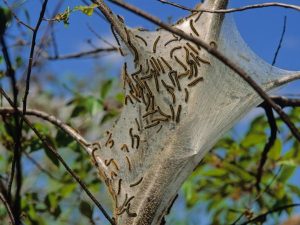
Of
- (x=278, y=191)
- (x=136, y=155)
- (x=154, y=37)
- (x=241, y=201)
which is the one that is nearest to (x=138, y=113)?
(x=136, y=155)

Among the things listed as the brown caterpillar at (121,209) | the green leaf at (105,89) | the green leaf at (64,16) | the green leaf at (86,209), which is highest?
the green leaf at (105,89)

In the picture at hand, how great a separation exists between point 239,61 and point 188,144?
475 mm

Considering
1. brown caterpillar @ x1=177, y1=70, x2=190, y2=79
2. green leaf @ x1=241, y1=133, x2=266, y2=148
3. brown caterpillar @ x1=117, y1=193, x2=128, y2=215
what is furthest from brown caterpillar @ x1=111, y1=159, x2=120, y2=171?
green leaf @ x1=241, y1=133, x2=266, y2=148

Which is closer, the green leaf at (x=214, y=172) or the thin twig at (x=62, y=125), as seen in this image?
the thin twig at (x=62, y=125)

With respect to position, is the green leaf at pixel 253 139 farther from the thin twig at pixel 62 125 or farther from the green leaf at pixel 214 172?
the thin twig at pixel 62 125

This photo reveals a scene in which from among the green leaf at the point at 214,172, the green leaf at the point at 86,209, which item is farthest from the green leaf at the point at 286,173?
the green leaf at the point at 86,209

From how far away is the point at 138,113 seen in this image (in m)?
2.52

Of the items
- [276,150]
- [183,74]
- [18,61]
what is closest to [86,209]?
[183,74]

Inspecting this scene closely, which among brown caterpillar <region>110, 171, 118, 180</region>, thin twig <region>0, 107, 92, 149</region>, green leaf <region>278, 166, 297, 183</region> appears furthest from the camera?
green leaf <region>278, 166, 297, 183</region>

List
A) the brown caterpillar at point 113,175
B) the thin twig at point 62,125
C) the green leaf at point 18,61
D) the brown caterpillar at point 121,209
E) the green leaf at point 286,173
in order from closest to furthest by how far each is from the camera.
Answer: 1. the brown caterpillar at point 121,209
2. the brown caterpillar at point 113,175
3. the thin twig at point 62,125
4. the green leaf at point 18,61
5. the green leaf at point 286,173

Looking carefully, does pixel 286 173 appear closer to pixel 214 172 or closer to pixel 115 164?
pixel 214 172

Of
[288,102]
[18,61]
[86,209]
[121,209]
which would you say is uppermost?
[18,61]

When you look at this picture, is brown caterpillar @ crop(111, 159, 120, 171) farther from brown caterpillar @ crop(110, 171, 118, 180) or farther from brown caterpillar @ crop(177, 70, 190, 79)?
brown caterpillar @ crop(177, 70, 190, 79)

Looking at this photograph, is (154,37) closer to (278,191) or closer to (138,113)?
(138,113)
